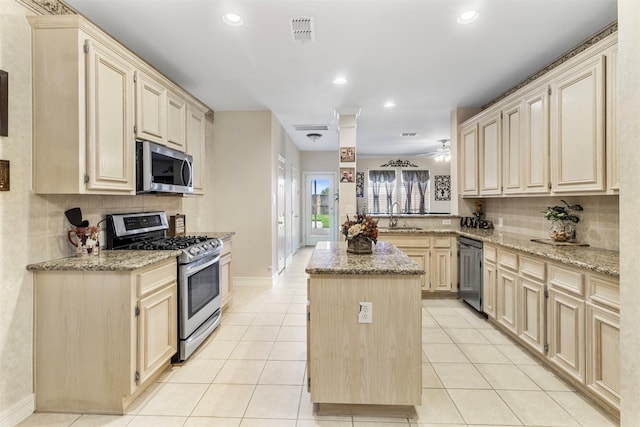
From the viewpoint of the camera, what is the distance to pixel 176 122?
3143 mm

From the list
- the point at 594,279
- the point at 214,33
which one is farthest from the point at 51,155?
the point at 594,279

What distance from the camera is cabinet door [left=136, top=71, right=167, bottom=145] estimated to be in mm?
2525

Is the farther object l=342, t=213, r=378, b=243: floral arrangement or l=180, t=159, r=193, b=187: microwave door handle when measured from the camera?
l=180, t=159, r=193, b=187: microwave door handle

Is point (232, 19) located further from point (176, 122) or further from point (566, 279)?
point (566, 279)

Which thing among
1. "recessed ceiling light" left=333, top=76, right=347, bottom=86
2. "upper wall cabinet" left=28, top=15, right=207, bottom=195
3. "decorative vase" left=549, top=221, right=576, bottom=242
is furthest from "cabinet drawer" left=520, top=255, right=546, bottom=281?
"upper wall cabinet" left=28, top=15, right=207, bottom=195

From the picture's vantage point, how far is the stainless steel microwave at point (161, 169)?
2.54 meters

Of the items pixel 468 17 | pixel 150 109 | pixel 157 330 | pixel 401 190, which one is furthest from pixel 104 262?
pixel 401 190

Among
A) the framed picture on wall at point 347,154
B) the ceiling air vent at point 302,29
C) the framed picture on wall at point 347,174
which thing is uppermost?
the ceiling air vent at point 302,29

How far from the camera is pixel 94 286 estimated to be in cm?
198

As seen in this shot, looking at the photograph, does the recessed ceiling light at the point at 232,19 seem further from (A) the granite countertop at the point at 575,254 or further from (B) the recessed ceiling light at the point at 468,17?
(A) the granite countertop at the point at 575,254

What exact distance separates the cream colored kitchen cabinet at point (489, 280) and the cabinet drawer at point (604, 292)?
1.20 metres

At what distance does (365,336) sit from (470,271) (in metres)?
2.40

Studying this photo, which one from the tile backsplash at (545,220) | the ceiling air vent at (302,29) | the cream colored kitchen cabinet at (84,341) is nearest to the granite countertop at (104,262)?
the cream colored kitchen cabinet at (84,341)

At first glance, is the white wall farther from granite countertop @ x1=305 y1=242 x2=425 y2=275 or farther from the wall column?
the wall column
